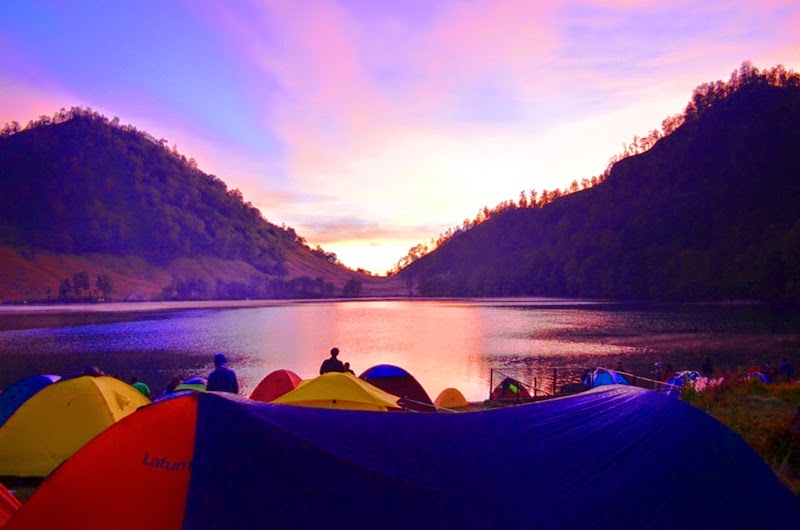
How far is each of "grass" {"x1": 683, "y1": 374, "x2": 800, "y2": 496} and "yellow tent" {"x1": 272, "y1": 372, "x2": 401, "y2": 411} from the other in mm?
5225

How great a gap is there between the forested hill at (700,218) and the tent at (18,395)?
116661 millimetres

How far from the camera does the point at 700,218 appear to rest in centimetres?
14550

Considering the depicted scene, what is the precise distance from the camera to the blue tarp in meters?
3.95

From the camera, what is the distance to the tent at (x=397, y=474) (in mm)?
3965

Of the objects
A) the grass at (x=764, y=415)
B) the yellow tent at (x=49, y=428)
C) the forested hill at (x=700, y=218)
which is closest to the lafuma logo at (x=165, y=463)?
the grass at (x=764, y=415)

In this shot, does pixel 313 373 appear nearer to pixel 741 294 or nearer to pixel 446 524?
pixel 446 524

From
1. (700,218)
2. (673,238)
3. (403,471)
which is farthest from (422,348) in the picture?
(700,218)

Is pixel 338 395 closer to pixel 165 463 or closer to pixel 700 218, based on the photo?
pixel 165 463

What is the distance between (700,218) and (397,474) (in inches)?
6345

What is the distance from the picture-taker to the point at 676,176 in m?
165

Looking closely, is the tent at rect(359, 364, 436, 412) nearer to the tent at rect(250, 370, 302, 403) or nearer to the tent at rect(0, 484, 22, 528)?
the tent at rect(250, 370, 302, 403)

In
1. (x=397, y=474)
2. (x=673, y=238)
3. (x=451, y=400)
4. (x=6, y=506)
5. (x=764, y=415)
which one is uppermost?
(x=673, y=238)

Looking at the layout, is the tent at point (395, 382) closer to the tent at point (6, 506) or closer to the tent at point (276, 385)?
the tent at point (276, 385)

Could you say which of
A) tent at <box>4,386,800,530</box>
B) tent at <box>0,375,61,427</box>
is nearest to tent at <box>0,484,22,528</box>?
tent at <box>4,386,800,530</box>
